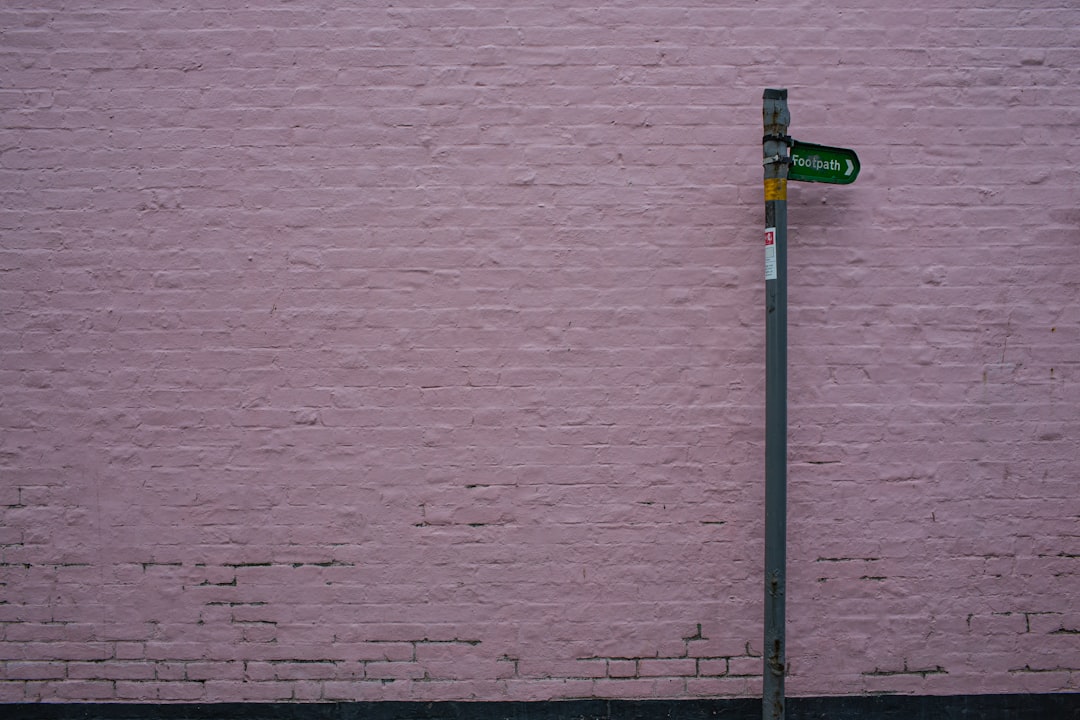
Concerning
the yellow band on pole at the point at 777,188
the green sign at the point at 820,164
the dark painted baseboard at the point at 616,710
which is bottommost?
Result: the dark painted baseboard at the point at 616,710

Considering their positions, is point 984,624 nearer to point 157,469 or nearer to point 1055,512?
point 1055,512

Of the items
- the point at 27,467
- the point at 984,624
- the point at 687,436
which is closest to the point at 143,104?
the point at 27,467

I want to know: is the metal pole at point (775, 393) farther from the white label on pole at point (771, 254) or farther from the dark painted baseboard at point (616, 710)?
the dark painted baseboard at point (616, 710)

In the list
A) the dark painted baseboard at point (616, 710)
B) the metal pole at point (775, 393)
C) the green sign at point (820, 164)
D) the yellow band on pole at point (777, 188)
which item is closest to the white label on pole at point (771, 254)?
the metal pole at point (775, 393)

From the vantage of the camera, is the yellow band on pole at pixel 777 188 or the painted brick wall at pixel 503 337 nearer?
the yellow band on pole at pixel 777 188

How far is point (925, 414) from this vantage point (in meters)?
3.40

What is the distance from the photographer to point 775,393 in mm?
3090

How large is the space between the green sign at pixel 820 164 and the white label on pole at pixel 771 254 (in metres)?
0.27

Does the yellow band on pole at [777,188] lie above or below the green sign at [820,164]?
below

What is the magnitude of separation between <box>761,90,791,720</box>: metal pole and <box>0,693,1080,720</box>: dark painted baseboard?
404mm

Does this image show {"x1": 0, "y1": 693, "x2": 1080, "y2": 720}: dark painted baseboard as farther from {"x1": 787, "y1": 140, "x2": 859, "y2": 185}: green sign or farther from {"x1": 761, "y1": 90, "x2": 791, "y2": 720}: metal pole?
{"x1": 787, "y1": 140, "x2": 859, "y2": 185}: green sign

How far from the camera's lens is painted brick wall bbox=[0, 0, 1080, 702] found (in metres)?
3.36

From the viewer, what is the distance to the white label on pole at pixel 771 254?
3.05 metres

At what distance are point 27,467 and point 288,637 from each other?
1502 millimetres
